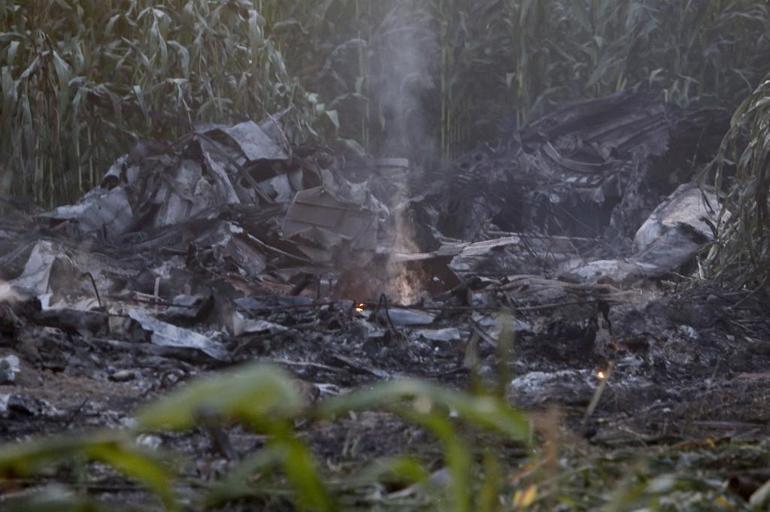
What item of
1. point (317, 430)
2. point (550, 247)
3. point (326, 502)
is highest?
point (326, 502)

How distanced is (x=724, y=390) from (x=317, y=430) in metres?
1.75

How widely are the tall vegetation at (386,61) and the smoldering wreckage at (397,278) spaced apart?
0.79 metres

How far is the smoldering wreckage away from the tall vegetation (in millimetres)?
792

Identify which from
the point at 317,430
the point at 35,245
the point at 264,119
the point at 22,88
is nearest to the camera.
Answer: the point at 317,430

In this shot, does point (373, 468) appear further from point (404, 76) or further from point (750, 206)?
point (404, 76)

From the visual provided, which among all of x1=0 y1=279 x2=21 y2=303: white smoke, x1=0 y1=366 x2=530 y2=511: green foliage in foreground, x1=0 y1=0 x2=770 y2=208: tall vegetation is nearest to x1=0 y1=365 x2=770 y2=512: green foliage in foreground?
x1=0 y1=366 x2=530 y2=511: green foliage in foreground

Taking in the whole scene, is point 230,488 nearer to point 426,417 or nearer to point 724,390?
point 426,417

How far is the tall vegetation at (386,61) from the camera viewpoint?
29.8 feet

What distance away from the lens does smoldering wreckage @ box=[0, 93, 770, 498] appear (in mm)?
4168

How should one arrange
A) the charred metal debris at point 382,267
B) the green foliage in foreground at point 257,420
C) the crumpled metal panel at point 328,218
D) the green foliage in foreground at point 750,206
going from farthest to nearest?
the crumpled metal panel at point 328,218 < the green foliage in foreground at point 750,206 < the charred metal debris at point 382,267 < the green foliage in foreground at point 257,420

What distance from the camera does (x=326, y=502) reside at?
1150 mm

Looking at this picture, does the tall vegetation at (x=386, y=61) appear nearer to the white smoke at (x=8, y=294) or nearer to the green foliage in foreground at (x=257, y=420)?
the white smoke at (x=8, y=294)

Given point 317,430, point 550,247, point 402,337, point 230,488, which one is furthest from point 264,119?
point 230,488

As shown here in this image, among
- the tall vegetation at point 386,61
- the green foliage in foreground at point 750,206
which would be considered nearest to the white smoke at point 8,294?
the green foliage in foreground at point 750,206
